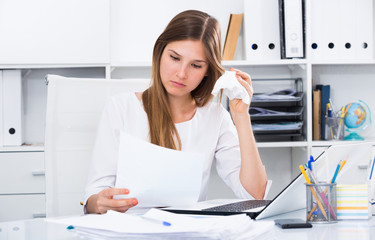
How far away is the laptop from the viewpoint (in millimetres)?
1010

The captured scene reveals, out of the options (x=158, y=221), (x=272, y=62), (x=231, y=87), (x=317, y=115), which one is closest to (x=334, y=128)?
(x=317, y=115)

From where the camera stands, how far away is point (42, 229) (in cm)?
96

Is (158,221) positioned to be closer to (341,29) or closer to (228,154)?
(228,154)

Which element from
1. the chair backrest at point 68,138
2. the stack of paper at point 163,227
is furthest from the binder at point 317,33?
the stack of paper at point 163,227

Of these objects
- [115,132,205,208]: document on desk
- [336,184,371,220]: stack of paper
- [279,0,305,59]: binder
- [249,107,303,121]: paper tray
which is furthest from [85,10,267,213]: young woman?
[279,0,305,59]: binder

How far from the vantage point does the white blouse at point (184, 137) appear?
1.42m

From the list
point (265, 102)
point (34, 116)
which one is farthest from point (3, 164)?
point (265, 102)

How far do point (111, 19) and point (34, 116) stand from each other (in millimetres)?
615

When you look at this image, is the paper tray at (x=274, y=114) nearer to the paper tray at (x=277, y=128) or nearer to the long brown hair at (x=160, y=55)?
the paper tray at (x=277, y=128)

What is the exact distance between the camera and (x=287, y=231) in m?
0.92

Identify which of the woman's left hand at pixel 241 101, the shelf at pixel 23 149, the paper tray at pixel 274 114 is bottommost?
the shelf at pixel 23 149

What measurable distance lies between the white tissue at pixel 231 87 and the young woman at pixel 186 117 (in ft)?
0.09

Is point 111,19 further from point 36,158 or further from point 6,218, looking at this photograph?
point 6,218

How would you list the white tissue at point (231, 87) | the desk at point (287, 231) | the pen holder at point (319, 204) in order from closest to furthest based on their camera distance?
the desk at point (287, 231) < the pen holder at point (319, 204) < the white tissue at point (231, 87)
